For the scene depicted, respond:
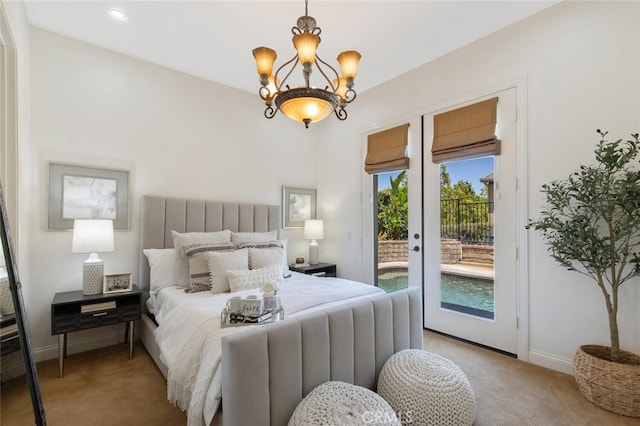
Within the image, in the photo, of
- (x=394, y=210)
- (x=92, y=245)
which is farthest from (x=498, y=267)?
(x=92, y=245)

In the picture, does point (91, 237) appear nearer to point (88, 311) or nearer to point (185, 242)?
point (88, 311)

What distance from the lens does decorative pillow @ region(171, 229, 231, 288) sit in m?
2.84

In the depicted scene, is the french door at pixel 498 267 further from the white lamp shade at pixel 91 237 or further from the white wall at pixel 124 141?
the white lamp shade at pixel 91 237

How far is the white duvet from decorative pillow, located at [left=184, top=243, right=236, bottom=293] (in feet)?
0.34

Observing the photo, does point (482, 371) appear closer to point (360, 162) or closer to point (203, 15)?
point (360, 162)

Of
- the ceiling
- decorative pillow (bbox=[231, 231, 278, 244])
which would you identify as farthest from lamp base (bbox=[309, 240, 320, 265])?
the ceiling

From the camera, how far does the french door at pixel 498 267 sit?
2.82 m

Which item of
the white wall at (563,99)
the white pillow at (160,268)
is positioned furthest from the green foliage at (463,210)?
the white pillow at (160,268)

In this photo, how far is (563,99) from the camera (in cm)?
253

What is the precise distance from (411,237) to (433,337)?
1116 millimetres

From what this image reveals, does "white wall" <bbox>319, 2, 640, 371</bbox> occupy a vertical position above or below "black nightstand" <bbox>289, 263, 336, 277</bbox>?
above

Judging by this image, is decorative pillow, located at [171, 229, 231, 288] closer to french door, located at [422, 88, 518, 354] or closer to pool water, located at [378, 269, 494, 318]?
french door, located at [422, 88, 518, 354]

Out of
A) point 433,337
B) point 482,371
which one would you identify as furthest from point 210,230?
point 482,371

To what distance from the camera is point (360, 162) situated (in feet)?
13.8
